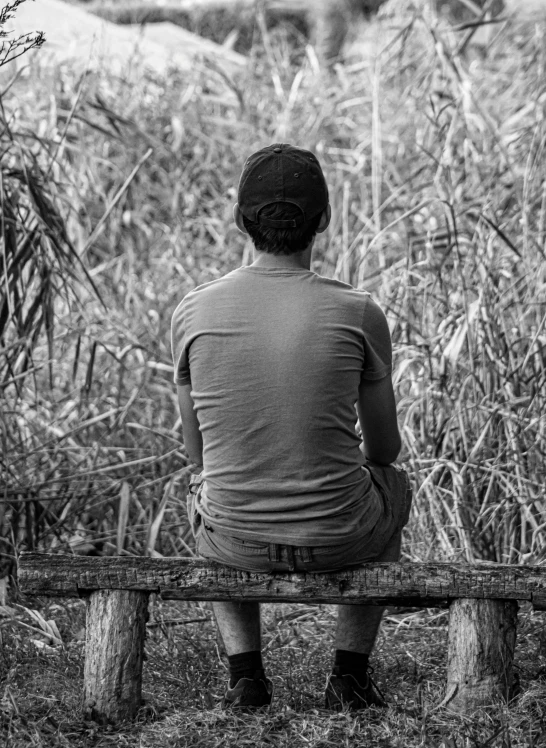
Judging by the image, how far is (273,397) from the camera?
182 cm

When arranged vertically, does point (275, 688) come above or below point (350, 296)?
below

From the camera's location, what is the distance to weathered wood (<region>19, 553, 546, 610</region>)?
6.08 ft

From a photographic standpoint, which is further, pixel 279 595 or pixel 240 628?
pixel 240 628

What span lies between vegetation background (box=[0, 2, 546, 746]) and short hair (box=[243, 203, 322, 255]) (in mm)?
898

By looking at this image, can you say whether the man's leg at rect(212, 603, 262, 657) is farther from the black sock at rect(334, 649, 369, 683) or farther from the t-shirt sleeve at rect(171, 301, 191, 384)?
the t-shirt sleeve at rect(171, 301, 191, 384)

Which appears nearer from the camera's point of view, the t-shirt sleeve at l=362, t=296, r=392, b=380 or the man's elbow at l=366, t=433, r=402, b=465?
the t-shirt sleeve at l=362, t=296, r=392, b=380

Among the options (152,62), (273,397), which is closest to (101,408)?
(273,397)

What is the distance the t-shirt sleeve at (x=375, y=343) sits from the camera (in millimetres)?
1854

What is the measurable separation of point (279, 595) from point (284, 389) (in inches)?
15.8

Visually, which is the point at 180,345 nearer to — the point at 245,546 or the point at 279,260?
the point at 279,260

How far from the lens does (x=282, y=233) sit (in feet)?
6.14

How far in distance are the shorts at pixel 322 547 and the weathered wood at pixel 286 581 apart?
26 millimetres

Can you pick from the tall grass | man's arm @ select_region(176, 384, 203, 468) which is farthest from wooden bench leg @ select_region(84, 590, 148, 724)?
the tall grass

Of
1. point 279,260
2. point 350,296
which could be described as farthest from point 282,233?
point 350,296
